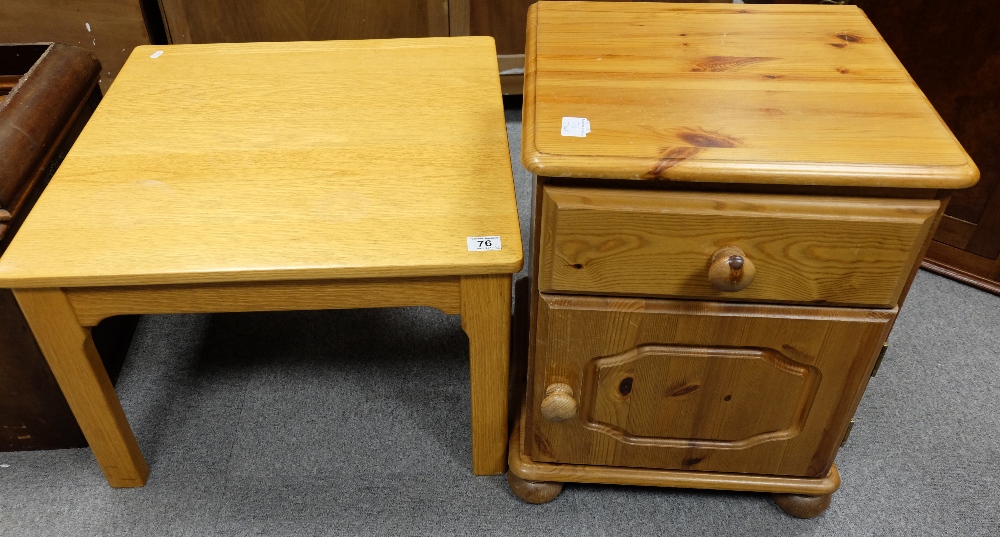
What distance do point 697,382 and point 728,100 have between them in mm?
334

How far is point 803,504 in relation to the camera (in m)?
1.04

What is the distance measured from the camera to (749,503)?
1.09m

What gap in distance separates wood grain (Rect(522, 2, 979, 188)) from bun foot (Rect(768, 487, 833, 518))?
0.52m

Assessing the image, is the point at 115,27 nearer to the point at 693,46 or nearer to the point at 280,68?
the point at 280,68

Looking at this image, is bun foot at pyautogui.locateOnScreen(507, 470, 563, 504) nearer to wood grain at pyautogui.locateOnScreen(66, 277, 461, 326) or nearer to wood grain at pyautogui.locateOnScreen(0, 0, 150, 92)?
wood grain at pyautogui.locateOnScreen(66, 277, 461, 326)

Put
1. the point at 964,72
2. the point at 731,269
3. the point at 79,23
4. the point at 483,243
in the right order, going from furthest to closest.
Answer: the point at 79,23 → the point at 964,72 → the point at 483,243 → the point at 731,269

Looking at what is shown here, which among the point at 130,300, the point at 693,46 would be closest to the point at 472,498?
the point at 130,300

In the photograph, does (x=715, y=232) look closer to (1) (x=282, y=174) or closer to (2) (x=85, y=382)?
(1) (x=282, y=174)

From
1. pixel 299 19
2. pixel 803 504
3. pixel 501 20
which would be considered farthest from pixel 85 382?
pixel 501 20

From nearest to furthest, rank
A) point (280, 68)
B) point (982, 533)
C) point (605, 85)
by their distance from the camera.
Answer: point (605, 85) < point (982, 533) < point (280, 68)

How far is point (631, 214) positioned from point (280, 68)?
27.2 inches

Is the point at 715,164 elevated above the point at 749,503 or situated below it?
above

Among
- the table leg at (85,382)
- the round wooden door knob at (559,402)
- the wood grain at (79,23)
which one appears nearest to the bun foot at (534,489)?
the round wooden door knob at (559,402)

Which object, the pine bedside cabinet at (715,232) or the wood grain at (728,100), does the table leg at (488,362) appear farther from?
the wood grain at (728,100)
